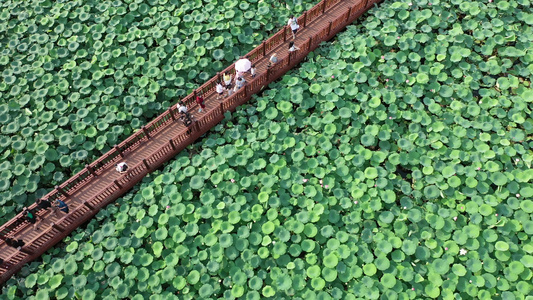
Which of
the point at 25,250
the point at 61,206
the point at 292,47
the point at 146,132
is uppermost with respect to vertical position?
the point at 292,47

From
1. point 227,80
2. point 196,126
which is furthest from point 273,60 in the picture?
point 196,126

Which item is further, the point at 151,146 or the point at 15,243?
the point at 151,146

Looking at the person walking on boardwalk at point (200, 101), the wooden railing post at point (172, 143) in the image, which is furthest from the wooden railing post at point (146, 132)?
the person walking on boardwalk at point (200, 101)

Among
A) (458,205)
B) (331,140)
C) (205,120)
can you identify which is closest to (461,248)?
(458,205)

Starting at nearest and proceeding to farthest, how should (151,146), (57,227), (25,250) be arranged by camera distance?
(25,250), (57,227), (151,146)

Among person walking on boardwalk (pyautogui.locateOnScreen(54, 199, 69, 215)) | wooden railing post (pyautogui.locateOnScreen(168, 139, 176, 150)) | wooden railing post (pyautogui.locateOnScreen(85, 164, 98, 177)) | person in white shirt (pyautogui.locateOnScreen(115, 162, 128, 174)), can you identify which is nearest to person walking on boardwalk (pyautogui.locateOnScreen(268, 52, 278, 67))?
wooden railing post (pyautogui.locateOnScreen(168, 139, 176, 150))

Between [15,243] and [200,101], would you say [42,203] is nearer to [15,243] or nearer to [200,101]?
[15,243]

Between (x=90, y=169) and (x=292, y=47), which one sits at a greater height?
(x=292, y=47)
